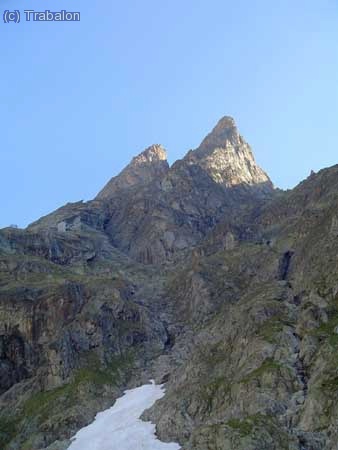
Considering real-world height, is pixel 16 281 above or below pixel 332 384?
above

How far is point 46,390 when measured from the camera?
11681cm

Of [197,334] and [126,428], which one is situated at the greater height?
[197,334]

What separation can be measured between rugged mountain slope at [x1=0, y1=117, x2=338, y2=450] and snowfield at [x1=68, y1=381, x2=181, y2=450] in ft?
7.66

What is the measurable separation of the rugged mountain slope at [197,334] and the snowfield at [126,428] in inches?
92.0

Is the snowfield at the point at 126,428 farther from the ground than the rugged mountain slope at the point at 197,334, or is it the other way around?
the rugged mountain slope at the point at 197,334

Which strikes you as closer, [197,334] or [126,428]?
[126,428]

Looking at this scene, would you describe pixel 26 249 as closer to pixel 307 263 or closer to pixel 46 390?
pixel 46 390

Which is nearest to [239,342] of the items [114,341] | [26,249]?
[114,341]

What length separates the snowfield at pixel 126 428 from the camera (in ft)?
283

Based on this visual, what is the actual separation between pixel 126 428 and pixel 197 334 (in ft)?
111

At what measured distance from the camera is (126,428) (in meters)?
92.4

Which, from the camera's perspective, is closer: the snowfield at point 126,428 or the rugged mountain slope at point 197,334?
the rugged mountain slope at point 197,334

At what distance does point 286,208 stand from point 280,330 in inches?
3370

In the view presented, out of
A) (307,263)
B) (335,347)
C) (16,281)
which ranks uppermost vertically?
(16,281)
